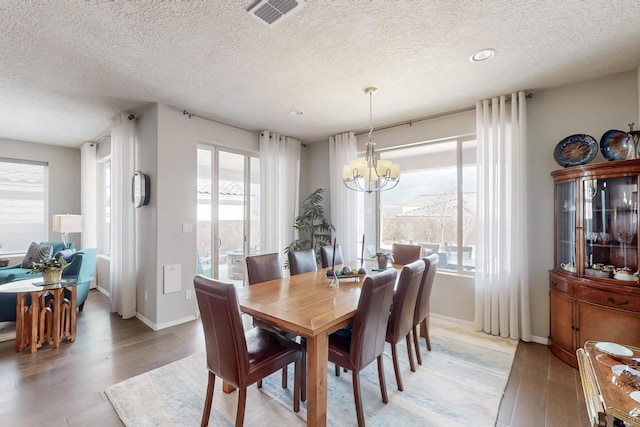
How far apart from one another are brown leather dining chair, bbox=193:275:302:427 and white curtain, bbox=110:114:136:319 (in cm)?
270

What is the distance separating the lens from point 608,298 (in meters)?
2.36

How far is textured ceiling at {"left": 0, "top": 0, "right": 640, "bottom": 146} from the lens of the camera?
1.87m

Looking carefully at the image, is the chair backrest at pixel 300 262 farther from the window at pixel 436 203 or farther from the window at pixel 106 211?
the window at pixel 106 211

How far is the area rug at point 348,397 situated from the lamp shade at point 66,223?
3508mm

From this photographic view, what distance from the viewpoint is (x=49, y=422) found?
1.88 metres

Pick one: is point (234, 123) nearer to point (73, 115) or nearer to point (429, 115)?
point (73, 115)

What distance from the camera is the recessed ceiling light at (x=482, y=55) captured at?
7.63ft

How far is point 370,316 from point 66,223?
17.0ft

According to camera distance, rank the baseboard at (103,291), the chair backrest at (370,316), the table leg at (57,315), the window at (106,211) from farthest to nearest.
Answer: the window at (106,211)
the baseboard at (103,291)
the table leg at (57,315)
the chair backrest at (370,316)

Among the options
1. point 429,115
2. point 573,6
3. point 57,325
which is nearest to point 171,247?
point 57,325

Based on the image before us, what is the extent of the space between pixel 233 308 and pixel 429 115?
350cm

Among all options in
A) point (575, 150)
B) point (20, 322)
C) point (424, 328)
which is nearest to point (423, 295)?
point (424, 328)

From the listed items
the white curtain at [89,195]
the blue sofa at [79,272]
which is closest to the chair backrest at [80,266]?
the blue sofa at [79,272]

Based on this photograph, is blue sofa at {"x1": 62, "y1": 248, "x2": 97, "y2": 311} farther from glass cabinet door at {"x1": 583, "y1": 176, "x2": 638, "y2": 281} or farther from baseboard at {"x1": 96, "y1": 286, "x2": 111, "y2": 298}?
glass cabinet door at {"x1": 583, "y1": 176, "x2": 638, "y2": 281}
